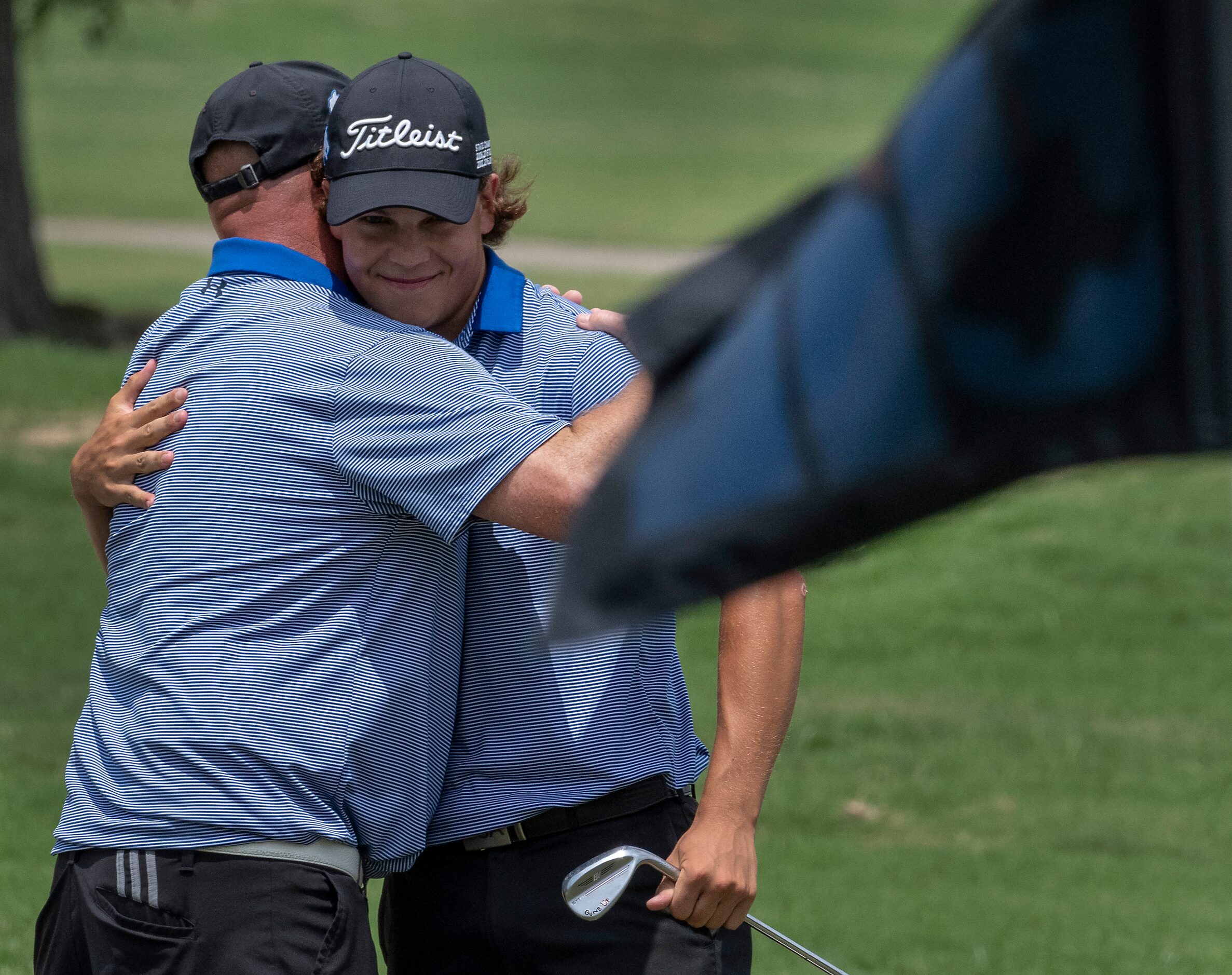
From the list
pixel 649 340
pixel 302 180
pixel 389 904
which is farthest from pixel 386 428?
pixel 649 340

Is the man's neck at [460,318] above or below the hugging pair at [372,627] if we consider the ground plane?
above

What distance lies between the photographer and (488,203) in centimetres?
325

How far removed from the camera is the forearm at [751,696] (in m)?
2.97

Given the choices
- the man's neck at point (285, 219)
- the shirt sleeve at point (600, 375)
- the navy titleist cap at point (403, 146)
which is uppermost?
the navy titleist cap at point (403, 146)

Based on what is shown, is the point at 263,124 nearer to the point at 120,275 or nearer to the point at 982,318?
the point at 982,318

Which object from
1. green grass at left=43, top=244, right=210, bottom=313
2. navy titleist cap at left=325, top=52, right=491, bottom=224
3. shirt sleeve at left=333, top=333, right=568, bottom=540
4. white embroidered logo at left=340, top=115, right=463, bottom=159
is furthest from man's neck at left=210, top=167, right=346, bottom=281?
green grass at left=43, top=244, right=210, bottom=313

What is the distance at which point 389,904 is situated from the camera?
3.31 metres

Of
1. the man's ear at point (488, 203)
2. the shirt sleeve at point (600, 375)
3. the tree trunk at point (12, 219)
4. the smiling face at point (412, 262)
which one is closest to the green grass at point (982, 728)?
the shirt sleeve at point (600, 375)

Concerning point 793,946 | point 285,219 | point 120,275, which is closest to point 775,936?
point 793,946

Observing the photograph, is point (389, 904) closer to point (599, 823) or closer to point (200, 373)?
point (599, 823)

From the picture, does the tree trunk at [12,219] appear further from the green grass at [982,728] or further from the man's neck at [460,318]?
the man's neck at [460,318]

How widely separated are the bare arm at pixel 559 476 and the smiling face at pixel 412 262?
0.54 m

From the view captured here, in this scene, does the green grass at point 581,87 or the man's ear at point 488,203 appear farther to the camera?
the green grass at point 581,87

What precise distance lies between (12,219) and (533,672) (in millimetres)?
13280
